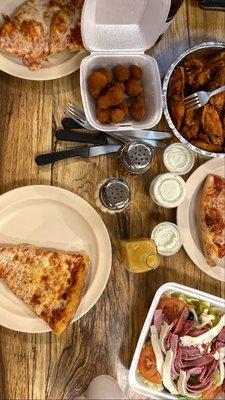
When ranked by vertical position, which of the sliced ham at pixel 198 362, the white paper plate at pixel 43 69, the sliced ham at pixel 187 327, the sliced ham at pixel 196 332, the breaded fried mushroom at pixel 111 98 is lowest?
the sliced ham at pixel 198 362

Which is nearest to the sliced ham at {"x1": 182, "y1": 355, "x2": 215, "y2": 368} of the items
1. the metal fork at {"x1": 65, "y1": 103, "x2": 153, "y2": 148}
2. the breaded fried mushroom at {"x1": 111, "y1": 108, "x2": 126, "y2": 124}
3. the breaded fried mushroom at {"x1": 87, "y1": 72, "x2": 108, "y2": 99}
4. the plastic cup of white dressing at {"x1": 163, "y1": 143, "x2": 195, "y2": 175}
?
the plastic cup of white dressing at {"x1": 163, "y1": 143, "x2": 195, "y2": 175}

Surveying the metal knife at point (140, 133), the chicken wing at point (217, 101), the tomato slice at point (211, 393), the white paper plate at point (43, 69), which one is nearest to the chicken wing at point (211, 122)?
the chicken wing at point (217, 101)

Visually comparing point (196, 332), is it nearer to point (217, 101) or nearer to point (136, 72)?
point (217, 101)

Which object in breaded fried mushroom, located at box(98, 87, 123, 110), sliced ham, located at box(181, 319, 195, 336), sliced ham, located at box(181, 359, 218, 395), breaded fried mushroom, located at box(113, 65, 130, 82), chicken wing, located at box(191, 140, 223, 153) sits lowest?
sliced ham, located at box(181, 359, 218, 395)

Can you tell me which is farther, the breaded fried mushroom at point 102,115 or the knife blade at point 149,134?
the knife blade at point 149,134

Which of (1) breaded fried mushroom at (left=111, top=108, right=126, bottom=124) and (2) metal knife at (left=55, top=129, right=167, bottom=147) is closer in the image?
(1) breaded fried mushroom at (left=111, top=108, right=126, bottom=124)

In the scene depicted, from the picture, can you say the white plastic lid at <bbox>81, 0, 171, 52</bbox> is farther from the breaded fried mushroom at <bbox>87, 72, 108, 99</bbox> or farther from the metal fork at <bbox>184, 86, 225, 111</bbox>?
the metal fork at <bbox>184, 86, 225, 111</bbox>

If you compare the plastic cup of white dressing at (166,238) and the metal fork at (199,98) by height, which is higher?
the metal fork at (199,98)

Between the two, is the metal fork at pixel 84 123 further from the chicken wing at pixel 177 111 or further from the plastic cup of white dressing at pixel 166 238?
the plastic cup of white dressing at pixel 166 238
